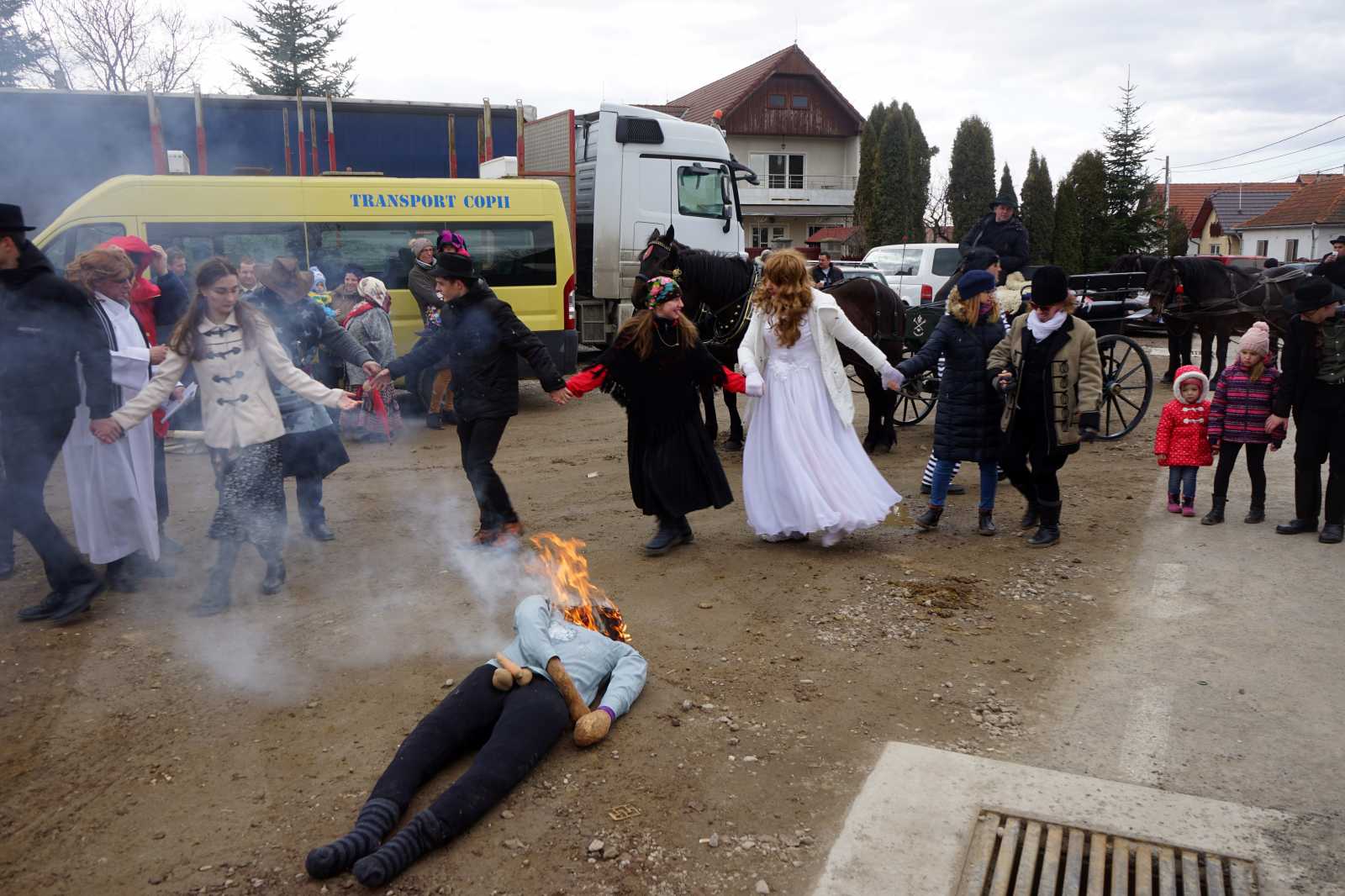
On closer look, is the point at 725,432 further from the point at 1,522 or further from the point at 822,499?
the point at 1,522

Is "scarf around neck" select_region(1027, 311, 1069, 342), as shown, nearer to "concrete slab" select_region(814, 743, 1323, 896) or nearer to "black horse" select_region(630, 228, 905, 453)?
"black horse" select_region(630, 228, 905, 453)

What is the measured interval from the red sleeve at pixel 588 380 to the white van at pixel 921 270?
1236 centimetres

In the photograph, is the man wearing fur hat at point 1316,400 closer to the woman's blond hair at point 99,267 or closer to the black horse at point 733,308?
the black horse at point 733,308

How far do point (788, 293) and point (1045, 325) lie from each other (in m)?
1.68

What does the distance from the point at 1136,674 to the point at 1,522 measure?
6.43m

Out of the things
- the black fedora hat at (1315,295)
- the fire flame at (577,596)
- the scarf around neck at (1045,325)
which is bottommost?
the fire flame at (577,596)

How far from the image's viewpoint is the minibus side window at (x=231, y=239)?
995 centimetres

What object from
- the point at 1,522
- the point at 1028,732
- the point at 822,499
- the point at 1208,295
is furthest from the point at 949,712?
the point at 1208,295

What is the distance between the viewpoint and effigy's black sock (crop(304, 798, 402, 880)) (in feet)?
10.0

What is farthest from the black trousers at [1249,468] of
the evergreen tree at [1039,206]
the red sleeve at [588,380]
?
the evergreen tree at [1039,206]

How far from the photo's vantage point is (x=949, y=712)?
4.18 m

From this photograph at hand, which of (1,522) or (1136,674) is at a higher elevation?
(1,522)

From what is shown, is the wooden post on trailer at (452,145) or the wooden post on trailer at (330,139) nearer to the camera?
the wooden post on trailer at (330,139)

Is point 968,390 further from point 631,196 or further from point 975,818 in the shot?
point 631,196
